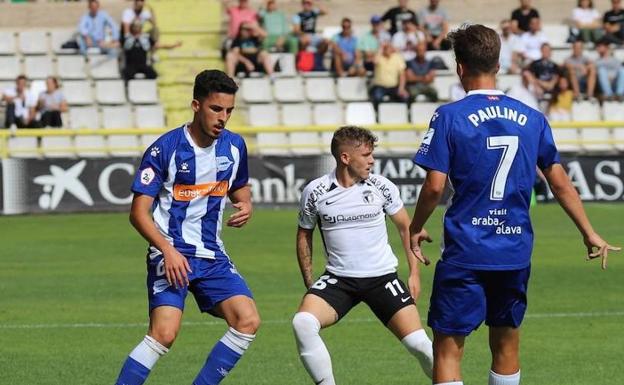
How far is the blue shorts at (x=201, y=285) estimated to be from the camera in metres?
8.00

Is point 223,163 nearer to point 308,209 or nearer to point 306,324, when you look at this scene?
point 308,209

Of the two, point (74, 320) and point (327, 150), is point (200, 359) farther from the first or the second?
point (327, 150)

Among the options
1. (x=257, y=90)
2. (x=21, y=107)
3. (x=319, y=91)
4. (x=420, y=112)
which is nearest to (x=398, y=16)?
(x=319, y=91)

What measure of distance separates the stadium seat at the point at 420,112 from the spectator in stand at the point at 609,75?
3551mm

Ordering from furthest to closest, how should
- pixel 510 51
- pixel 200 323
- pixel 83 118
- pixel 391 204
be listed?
pixel 510 51 → pixel 83 118 → pixel 200 323 → pixel 391 204

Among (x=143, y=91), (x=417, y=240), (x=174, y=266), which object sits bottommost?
(x=143, y=91)

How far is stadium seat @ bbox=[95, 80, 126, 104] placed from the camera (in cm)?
2695

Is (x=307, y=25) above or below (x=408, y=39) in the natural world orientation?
Answer: above

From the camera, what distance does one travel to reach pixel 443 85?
2736cm

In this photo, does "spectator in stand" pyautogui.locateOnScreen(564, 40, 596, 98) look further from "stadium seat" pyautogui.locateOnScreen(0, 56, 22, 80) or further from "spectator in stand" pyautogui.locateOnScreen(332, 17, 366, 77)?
"stadium seat" pyautogui.locateOnScreen(0, 56, 22, 80)

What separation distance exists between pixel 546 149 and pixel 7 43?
2241 centimetres

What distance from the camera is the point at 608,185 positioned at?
23.5m

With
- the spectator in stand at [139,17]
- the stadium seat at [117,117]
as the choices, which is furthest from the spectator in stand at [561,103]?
the stadium seat at [117,117]

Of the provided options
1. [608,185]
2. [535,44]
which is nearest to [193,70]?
[535,44]
